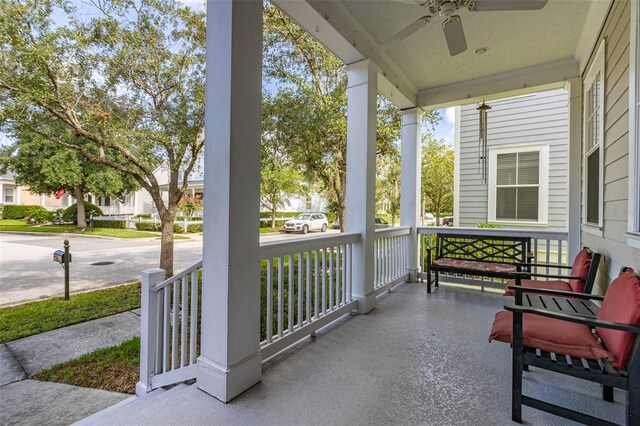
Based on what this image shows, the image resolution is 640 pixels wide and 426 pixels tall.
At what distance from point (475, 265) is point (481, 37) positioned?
8.85ft

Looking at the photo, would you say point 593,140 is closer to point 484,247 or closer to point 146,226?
point 484,247

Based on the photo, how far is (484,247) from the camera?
168 inches

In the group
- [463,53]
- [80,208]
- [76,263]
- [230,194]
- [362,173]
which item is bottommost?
[76,263]

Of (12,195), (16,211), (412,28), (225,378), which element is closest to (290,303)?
(225,378)

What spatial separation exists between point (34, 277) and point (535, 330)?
325 inches

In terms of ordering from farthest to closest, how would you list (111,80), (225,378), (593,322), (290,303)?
(111,80) → (290,303) → (225,378) → (593,322)

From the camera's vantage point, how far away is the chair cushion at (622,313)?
1322 mm

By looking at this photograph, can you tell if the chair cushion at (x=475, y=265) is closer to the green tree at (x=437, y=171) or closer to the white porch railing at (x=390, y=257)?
the white porch railing at (x=390, y=257)

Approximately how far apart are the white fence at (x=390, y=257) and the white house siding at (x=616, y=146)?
2.09 metres

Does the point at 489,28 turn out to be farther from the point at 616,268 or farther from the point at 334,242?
the point at 334,242

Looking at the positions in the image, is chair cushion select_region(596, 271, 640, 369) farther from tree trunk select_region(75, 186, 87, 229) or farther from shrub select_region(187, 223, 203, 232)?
tree trunk select_region(75, 186, 87, 229)

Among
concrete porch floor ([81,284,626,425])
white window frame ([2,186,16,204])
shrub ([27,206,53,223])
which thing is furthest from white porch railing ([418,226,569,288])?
white window frame ([2,186,16,204])

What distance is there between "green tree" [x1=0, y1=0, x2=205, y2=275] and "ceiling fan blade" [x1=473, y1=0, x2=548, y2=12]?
14.6 ft

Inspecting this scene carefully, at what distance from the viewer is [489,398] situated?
5.75ft
